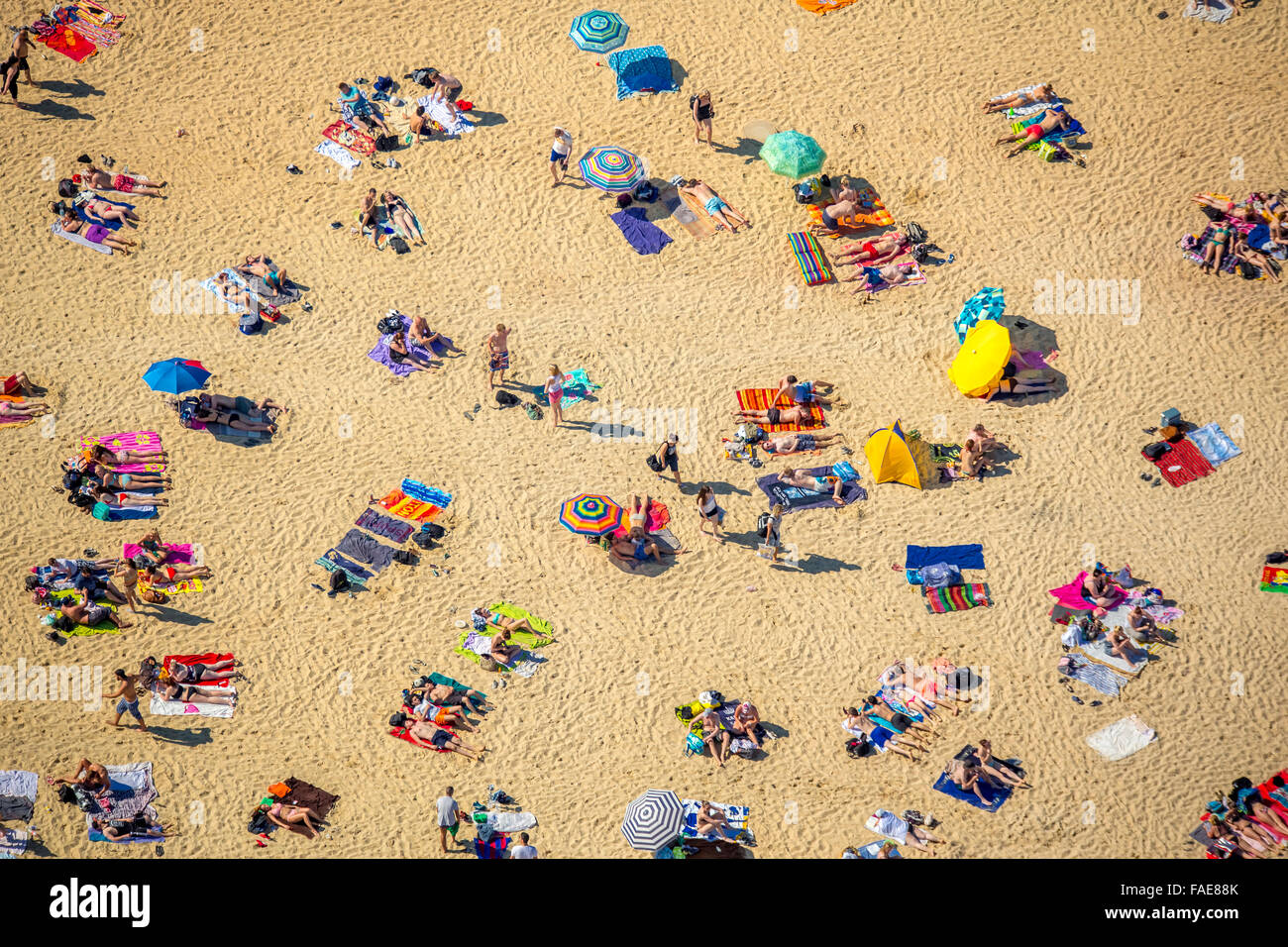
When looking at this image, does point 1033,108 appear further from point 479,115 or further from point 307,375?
point 307,375

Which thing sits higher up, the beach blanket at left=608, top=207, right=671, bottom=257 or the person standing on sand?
the beach blanket at left=608, top=207, right=671, bottom=257

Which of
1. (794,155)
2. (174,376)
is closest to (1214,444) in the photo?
(794,155)

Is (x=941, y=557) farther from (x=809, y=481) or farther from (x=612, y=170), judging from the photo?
(x=612, y=170)

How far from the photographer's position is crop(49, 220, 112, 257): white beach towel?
30.0 m

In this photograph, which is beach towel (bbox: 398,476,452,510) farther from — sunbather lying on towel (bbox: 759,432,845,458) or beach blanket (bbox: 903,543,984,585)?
beach blanket (bbox: 903,543,984,585)

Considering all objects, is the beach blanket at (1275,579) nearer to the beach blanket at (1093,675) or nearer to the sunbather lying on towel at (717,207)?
the beach blanket at (1093,675)

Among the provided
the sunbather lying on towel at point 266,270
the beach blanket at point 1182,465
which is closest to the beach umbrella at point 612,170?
the sunbather lying on towel at point 266,270

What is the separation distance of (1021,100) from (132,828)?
25.5 meters

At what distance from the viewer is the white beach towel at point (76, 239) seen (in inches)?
1180

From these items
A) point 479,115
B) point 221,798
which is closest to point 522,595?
point 221,798

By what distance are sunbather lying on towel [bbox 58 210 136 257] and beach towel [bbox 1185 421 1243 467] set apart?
2394 centimetres

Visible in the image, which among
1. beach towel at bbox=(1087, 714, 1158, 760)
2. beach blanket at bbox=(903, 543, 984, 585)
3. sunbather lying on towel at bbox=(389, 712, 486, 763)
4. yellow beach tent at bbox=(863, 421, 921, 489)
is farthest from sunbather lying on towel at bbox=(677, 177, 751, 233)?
beach towel at bbox=(1087, 714, 1158, 760)

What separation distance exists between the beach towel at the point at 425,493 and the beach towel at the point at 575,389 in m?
3.10

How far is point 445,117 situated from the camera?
106 feet
